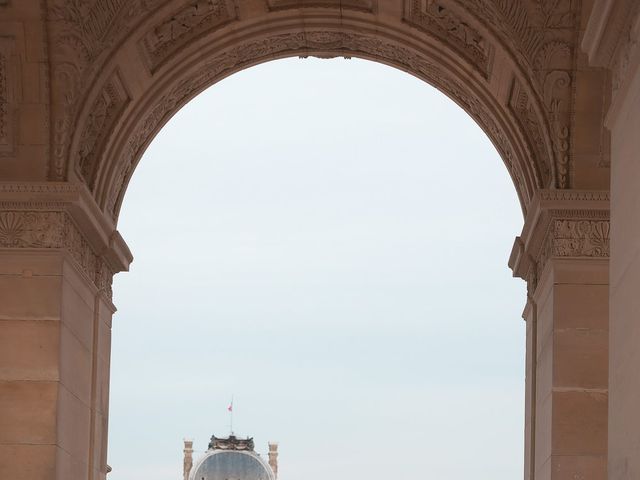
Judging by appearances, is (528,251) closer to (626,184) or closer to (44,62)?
(44,62)

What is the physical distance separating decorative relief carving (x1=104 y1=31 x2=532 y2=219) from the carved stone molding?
3276mm

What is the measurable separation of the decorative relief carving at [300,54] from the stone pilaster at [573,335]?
10.9ft

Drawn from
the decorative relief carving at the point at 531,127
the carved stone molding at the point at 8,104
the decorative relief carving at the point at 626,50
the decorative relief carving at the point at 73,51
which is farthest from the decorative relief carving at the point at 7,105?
the decorative relief carving at the point at 626,50

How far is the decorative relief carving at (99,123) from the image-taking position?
26.4m

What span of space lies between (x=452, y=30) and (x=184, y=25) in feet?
16.5

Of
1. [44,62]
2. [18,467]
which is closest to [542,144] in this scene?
[44,62]

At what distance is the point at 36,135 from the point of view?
82.8 ft

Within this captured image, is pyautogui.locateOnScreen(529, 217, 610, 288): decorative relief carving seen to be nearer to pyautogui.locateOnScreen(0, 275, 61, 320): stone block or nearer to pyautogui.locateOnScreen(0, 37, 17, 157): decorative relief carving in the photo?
pyautogui.locateOnScreen(0, 275, 61, 320): stone block

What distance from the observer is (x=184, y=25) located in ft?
90.9

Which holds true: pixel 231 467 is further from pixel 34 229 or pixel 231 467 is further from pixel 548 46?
pixel 548 46

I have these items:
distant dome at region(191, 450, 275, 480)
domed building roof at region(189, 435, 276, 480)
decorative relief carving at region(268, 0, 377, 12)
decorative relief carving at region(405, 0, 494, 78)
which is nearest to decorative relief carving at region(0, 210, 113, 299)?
decorative relief carving at region(268, 0, 377, 12)

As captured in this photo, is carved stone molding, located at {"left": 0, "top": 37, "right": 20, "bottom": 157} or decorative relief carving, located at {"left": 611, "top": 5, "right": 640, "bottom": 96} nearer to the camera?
decorative relief carving, located at {"left": 611, "top": 5, "right": 640, "bottom": 96}

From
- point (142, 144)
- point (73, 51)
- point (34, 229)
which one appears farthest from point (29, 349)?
point (142, 144)

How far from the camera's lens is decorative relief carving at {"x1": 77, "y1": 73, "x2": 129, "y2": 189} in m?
26.4
